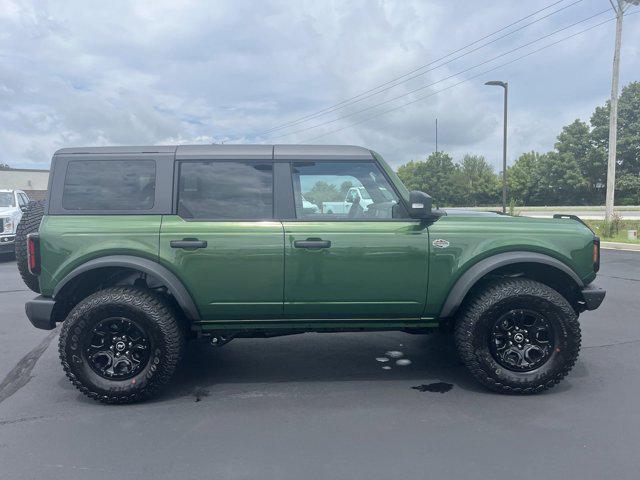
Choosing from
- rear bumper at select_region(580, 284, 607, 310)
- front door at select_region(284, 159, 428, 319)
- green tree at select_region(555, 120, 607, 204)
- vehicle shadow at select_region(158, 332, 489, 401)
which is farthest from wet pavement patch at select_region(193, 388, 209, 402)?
green tree at select_region(555, 120, 607, 204)

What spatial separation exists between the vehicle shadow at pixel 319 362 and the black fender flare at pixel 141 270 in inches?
32.8

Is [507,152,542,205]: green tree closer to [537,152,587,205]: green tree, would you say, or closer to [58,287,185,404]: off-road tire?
[537,152,587,205]: green tree

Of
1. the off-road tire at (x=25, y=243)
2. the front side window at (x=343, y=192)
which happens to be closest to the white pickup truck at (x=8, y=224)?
the off-road tire at (x=25, y=243)

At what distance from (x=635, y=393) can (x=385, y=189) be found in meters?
2.49

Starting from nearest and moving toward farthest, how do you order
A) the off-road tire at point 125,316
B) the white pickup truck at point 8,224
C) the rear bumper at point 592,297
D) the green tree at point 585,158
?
1. the off-road tire at point 125,316
2. the rear bumper at point 592,297
3. the white pickup truck at point 8,224
4. the green tree at point 585,158

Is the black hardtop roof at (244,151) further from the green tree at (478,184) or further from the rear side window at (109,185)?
the green tree at (478,184)

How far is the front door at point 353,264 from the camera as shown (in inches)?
151

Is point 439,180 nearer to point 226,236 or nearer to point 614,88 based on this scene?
point 614,88

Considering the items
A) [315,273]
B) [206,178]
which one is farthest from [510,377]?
[206,178]

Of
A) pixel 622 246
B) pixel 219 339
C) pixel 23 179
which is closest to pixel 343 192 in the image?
pixel 219 339

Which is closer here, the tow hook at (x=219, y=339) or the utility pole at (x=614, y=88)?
the tow hook at (x=219, y=339)

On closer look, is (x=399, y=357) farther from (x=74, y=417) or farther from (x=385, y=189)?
(x=74, y=417)

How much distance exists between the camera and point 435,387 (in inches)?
161

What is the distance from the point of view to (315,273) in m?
3.85
